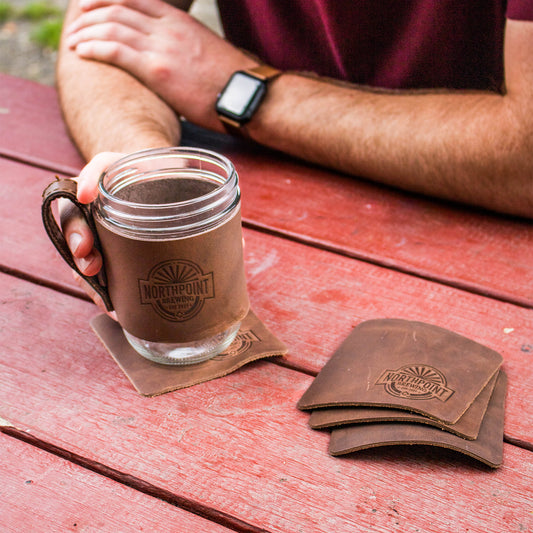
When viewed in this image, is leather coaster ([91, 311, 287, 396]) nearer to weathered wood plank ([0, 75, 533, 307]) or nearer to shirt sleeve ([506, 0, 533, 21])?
weathered wood plank ([0, 75, 533, 307])

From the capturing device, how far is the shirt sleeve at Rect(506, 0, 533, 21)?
111 centimetres

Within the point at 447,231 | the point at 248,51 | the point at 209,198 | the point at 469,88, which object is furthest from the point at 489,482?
the point at 248,51

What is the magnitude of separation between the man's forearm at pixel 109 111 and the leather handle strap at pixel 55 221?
1.63 ft

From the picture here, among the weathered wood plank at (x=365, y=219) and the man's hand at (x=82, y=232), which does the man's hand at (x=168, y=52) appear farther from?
the man's hand at (x=82, y=232)

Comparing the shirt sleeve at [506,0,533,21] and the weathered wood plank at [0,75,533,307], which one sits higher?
the shirt sleeve at [506,0,533,21]

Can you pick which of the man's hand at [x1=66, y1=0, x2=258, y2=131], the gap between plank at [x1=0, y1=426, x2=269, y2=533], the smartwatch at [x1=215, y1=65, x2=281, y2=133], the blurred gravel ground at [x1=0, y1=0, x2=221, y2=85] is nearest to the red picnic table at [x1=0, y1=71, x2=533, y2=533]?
the gap between plank at [x1=0, y1=426, x2=269, y2=533]

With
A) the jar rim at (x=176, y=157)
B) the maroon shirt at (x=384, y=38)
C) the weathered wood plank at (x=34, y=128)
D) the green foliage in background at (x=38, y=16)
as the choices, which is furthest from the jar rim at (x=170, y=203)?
the green foliage in background at (x=38, y=16)

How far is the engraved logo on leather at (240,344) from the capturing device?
0.92 meters

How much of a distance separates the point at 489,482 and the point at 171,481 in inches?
14.6

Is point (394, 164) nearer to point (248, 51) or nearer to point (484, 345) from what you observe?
point (484, 345)

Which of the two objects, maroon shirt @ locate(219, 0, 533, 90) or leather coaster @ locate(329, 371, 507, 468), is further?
maroon shirt @ locate(219, 0, 533, 90)

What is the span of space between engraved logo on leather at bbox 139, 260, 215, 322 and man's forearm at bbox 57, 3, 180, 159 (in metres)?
0.57

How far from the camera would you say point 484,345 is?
3.11 ft

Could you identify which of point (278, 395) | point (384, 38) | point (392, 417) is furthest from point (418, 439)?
point (384, 38)
